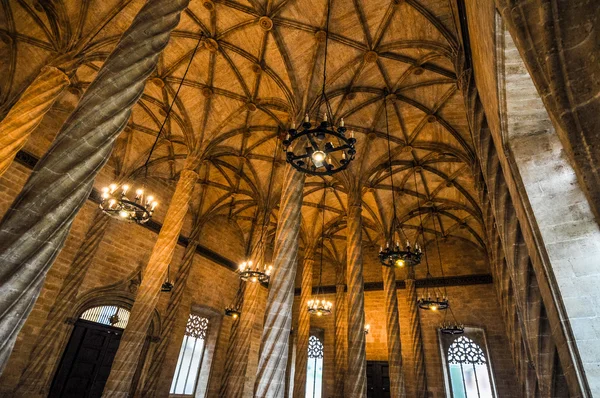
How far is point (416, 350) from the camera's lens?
15344 millimetres

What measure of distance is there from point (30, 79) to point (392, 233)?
16356 millimetres

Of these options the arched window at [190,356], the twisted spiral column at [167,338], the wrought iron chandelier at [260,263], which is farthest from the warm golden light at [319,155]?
the arched window at [190,356]

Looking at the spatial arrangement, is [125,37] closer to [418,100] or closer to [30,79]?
[30,79]

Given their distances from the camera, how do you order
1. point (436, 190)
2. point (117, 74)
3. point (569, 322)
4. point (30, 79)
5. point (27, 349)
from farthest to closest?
1. point (436, 190)
2. point (30, 79)
3. point (27, 349)
4. point (117, 74)
5. point (569, 322)

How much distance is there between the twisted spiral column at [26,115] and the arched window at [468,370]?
64.8ft

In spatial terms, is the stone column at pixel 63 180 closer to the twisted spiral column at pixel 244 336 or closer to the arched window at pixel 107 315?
the twisted spiral column at pixel 244 336

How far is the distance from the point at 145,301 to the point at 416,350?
12.4m

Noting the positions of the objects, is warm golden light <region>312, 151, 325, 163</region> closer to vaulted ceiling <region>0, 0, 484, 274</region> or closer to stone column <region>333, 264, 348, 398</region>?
vaulted ceiling <region>0, 0, 484, 274</region>

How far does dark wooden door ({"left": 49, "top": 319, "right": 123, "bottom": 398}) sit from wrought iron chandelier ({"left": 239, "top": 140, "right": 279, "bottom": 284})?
601 cm

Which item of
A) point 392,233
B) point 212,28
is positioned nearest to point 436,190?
point 392,233

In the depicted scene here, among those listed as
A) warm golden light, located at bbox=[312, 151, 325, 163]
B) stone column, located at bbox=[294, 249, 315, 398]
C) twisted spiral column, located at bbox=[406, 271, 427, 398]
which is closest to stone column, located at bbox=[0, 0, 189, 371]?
warm golden light, located at bbox=[312, 151, 325, 163]

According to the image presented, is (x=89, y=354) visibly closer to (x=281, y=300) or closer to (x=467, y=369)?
(x=281, y=300)

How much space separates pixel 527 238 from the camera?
4.50m

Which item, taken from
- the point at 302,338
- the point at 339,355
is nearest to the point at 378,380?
the point at 339,355
